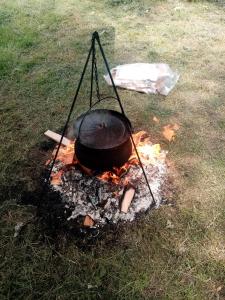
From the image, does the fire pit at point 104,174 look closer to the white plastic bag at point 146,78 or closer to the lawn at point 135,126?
the lawn at point 135,126

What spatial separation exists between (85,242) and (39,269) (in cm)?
56

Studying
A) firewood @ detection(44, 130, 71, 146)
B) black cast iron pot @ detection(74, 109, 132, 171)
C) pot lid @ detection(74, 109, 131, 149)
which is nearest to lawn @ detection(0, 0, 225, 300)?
firewood @ detection(44, 130, 71, 146)

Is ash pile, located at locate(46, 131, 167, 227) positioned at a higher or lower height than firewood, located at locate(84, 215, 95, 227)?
higher

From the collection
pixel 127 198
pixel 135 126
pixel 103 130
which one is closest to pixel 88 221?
pixel 127 198

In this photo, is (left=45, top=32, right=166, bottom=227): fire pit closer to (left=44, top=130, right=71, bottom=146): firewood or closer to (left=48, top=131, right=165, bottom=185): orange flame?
(left=48, top=131, right=165, bottom=185): orange flame

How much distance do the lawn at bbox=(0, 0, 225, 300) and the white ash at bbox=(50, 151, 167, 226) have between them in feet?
0.57

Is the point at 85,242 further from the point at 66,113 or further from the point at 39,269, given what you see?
the point at 66,113

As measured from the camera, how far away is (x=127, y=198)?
3.88 m

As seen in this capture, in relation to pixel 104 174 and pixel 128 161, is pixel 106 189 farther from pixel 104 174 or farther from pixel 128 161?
pixel 128 161

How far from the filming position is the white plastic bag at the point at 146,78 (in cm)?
577

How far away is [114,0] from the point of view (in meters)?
8.64

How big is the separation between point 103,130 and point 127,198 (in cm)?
87

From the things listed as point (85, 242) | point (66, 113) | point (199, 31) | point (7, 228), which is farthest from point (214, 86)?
point (7, 228)

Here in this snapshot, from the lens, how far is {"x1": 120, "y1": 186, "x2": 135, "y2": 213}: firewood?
3816 mm
